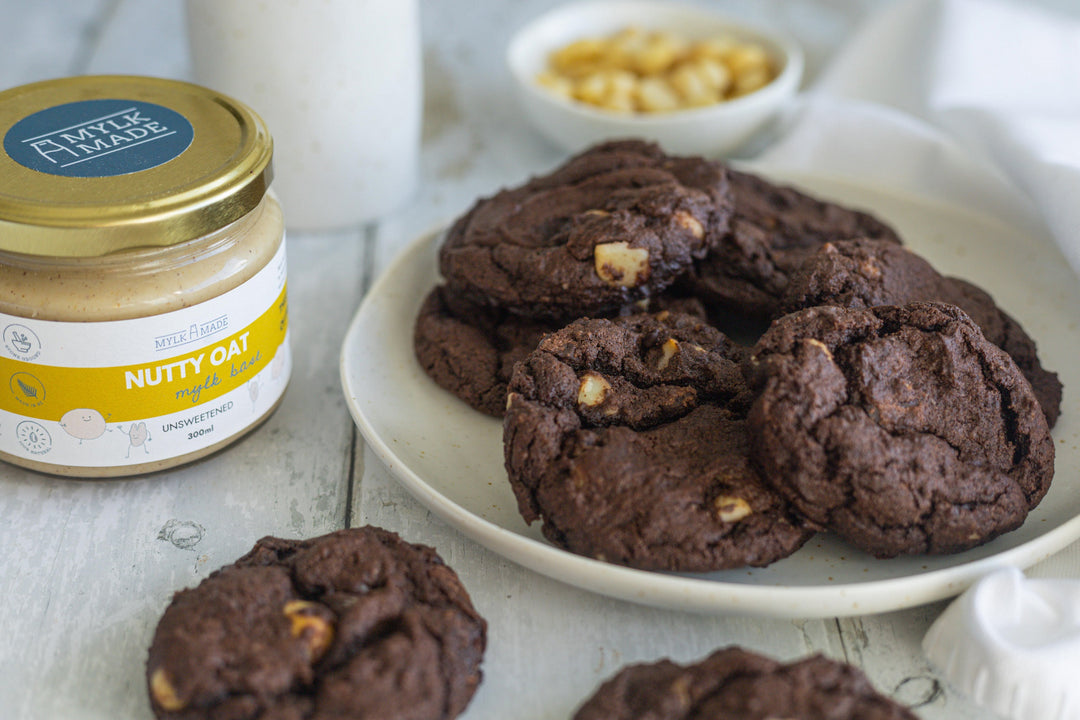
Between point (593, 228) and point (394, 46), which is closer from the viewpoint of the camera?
point (593, 228)

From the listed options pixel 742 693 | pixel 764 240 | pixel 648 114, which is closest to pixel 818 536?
pixel 742 693

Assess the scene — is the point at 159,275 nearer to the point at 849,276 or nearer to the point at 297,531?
the point at 297,531

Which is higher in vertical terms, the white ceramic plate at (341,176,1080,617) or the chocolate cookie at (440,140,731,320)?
the chocolate cookie at (440,140,731,320)

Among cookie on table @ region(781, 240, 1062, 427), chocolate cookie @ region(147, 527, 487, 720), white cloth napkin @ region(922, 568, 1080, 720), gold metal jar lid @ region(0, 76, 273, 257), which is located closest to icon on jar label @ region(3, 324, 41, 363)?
gold metal jar lid @ region(0, 76, 273, 257)

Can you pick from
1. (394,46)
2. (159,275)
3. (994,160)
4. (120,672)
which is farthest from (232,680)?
(994,160)

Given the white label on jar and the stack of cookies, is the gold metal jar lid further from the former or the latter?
the stack of cookies

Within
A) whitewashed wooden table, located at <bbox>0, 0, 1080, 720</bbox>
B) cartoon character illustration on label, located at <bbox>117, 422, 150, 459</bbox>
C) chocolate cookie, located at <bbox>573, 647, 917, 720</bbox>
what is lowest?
whitewashed wooden table, located at <bbox>0, 0, 1080, 720</bbox>

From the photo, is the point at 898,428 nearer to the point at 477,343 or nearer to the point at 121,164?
the point at 477,343
